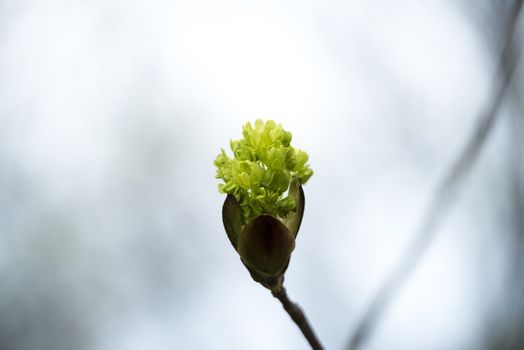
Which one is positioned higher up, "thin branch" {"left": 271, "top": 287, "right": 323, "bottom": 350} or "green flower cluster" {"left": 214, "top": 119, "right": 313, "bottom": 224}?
"green flower cluster" {"left": 214, "top": 119, "right": 313, "bottom": 224}

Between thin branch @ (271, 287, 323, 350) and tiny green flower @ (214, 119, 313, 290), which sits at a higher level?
tiny green flower @ (214, 119, 313, 290)

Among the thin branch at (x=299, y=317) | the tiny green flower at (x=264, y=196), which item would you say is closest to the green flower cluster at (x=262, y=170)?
the tiny green flower at (x=264, y=196)

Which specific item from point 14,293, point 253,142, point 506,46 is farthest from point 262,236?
point 14,293

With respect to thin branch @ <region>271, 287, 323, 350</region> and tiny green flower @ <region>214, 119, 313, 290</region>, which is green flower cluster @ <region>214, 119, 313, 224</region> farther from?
thin branch @ <region>271, 287, 323, 350</region>

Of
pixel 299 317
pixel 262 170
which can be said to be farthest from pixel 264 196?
pixel 299 317

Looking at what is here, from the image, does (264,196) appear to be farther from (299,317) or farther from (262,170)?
(299,317)

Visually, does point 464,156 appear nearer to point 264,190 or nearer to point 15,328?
point 264,190

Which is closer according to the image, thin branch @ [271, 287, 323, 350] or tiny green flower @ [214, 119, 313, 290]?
thin branch @ [271, 287, 323, 350]

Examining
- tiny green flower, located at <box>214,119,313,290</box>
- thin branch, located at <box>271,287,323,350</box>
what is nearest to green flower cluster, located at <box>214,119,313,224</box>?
tiny green flower, located at <box>214,119,313,290</box>
